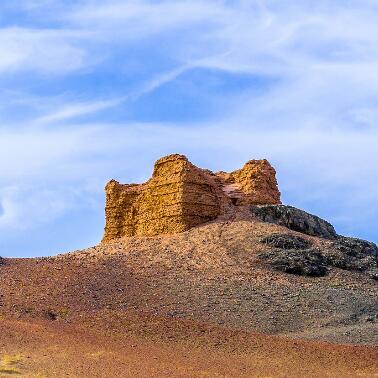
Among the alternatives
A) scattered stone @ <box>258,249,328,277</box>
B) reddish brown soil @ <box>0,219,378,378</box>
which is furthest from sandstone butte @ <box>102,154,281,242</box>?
scattered stone @ <box>258,249,328,277</box>

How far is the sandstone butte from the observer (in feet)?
127

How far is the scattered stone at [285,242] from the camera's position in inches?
1443

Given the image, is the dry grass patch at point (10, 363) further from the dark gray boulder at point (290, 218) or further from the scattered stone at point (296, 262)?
the dark gray boulder at point (290, 218)

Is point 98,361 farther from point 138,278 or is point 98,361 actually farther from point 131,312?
point 138,278

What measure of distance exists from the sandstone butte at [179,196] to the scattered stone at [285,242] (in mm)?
3818

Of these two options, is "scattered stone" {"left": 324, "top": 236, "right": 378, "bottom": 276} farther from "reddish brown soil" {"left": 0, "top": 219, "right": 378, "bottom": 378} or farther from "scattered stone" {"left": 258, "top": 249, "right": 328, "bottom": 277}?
"scattered stone" {"left": 258, "top": 249, "right": 328, "bottom": 277}

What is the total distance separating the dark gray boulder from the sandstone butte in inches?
49.2

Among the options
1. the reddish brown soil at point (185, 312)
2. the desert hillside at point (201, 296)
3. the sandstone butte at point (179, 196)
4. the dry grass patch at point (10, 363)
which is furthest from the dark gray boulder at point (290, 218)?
the dry grass patch at point (10, 363)

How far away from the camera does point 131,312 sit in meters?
28.3

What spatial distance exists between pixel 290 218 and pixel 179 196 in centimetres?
629

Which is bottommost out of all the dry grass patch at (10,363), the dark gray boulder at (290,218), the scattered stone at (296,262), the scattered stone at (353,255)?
the dry grass patch at (10,363)

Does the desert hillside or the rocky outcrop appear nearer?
the desert hillside

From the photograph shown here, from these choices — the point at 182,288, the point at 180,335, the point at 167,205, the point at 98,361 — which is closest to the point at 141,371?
the point at 98,361

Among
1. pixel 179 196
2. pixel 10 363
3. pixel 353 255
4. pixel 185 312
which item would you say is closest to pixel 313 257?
pixel 353 255
